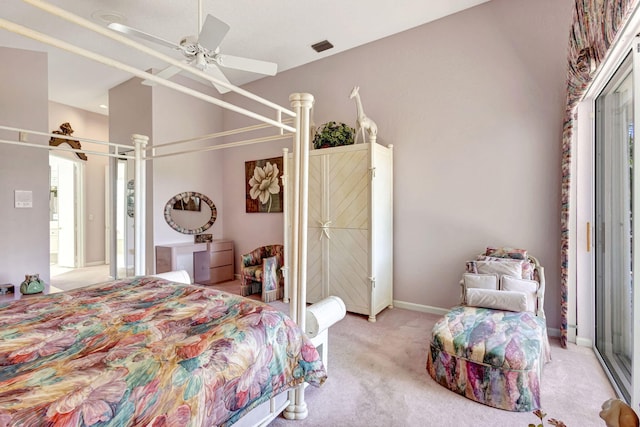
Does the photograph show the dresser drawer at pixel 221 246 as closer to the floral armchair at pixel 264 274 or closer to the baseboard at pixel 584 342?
the floral armchair at pixel 264 274

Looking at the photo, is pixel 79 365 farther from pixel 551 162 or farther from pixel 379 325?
pixel 551 162

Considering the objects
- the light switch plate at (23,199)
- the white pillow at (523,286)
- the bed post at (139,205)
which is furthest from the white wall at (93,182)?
the white pillow at (523,286)

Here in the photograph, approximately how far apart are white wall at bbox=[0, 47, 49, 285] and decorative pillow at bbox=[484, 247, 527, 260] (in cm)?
490

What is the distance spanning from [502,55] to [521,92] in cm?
43

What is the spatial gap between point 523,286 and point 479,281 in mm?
317

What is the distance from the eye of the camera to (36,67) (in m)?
3.69

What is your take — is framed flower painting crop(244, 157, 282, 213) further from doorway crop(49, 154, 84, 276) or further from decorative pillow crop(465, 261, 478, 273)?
doorway crop(49, 154, 84, 276)

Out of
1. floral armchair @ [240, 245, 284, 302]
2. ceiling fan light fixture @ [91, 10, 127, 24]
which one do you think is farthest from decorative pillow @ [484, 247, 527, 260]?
ceiling fan light fixture @ [91, 10, 127, 24]

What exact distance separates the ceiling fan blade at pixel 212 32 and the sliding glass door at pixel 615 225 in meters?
2.56

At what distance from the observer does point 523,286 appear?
101 inches

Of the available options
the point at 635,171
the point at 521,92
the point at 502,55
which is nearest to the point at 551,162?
the point at 521,92

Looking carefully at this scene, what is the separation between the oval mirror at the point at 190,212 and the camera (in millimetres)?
4809

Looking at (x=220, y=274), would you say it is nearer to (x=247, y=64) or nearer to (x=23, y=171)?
(x=23, y=171)

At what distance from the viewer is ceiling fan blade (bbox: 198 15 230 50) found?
2.17 m
